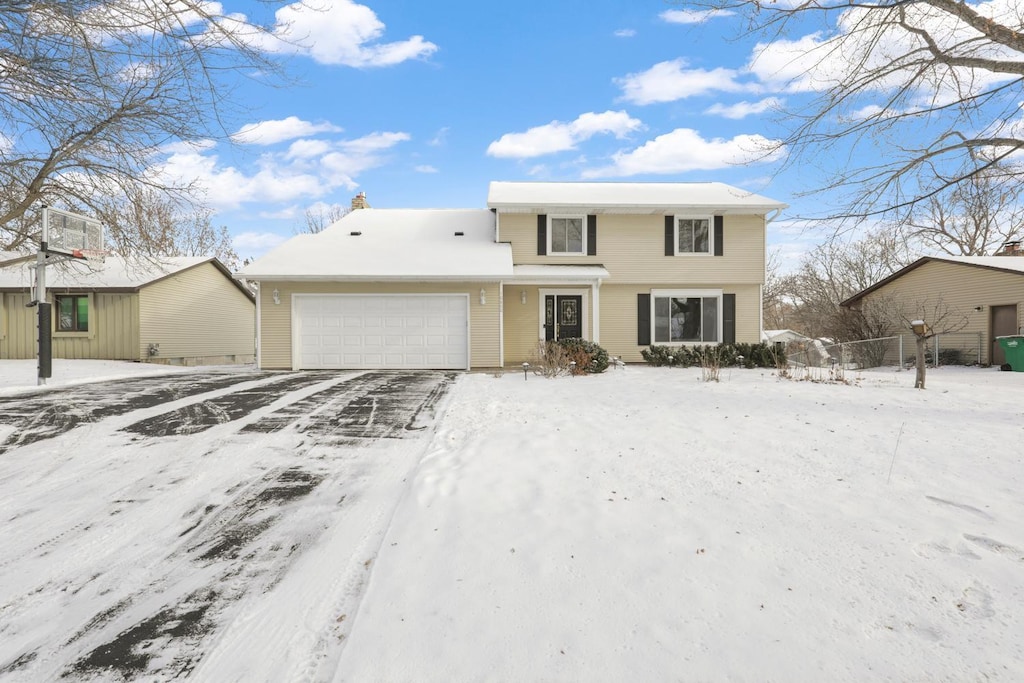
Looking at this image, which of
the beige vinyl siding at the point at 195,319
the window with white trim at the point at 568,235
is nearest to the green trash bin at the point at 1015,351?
the window with white trim at the point at 568,235

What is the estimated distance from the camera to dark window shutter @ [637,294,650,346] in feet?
49.0

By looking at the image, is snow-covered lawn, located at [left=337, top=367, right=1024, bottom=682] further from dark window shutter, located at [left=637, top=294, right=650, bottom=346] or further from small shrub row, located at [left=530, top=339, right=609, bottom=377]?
dark window shutter, located at [left=637, top=294, right=650, bottom=346]

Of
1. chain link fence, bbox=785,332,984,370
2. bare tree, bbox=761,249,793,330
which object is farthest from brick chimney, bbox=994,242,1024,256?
bare tree, bbox=761,249,793,330

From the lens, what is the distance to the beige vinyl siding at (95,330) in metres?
15.8

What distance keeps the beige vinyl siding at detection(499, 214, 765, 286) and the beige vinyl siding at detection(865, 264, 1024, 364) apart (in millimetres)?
6866

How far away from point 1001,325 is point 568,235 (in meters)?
14.2

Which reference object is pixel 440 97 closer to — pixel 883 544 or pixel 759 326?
pixel 759 326

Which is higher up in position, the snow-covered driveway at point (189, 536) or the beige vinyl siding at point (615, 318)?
the beige vinyl siding at point (615, 318)

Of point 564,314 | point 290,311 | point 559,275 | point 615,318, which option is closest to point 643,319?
point 615,318

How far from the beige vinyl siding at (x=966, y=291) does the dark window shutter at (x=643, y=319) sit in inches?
388

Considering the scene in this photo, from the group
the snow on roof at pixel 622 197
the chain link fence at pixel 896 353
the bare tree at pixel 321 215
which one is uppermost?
the bare tree at pixel 321 215

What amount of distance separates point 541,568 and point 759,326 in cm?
1490

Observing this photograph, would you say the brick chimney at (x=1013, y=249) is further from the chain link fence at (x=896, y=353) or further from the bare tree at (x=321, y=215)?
the bare tree at (x=321, y=215)

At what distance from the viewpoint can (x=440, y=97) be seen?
1512 cm
